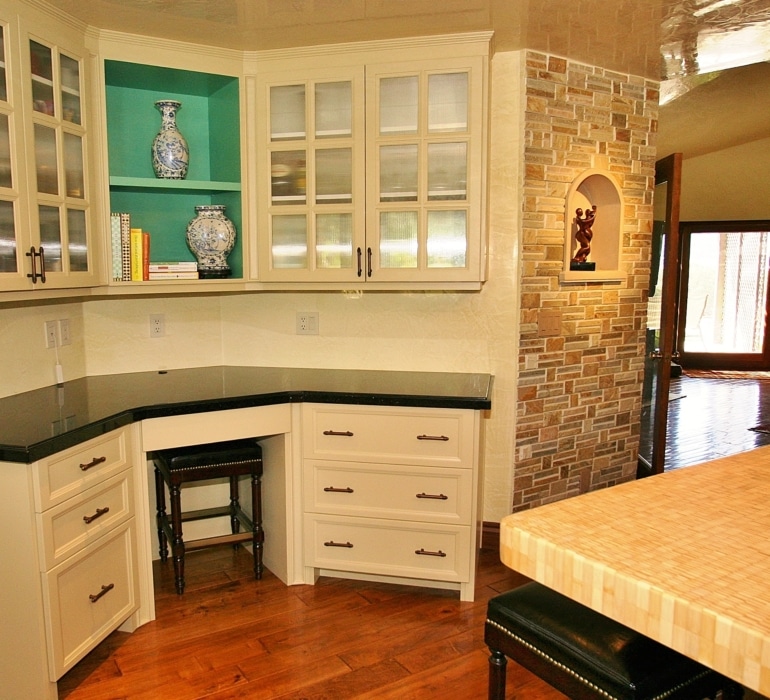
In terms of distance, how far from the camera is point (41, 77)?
2.37 meters

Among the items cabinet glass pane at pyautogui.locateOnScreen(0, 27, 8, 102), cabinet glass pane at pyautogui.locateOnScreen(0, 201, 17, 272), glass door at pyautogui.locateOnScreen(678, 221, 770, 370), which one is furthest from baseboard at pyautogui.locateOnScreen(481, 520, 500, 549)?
glass door at pyautogui.locateOnScreen(678, 221, 770, 370)

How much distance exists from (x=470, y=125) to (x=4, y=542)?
229 cm

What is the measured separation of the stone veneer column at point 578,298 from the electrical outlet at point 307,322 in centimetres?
102

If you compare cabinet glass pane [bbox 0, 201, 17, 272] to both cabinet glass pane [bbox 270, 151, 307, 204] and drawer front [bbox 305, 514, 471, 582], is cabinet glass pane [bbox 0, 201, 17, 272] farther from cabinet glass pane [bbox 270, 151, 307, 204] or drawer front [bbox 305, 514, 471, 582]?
drawer front [bbox 305, 514, 471, 582]

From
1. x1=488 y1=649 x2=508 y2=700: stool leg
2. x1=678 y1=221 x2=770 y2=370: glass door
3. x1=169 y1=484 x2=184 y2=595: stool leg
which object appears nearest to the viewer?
x1=488 y1=649 x2=508 y2=700: stool leg

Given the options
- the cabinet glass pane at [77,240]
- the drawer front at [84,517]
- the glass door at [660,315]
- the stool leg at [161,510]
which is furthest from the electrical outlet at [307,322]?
the glass door at [660,315]

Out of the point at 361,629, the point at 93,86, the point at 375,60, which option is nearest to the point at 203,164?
the point at 93,86

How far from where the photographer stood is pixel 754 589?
979 millimetres

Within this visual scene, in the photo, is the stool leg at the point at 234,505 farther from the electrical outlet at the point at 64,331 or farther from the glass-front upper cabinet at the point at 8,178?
the glass-front upper cabinet at the point at 8,178

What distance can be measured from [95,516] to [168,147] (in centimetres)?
160

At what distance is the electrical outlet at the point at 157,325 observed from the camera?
3.20 meters

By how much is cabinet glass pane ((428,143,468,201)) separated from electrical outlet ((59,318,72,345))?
166cm

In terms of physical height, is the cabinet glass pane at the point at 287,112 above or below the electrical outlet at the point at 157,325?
above

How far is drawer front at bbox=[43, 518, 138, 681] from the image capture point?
6.88 feet
